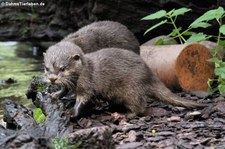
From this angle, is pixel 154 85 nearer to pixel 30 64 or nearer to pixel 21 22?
pixel 30 64

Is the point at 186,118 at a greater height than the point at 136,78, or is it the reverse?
the point at 136,78

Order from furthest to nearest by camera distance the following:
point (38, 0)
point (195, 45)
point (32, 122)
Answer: point (38, 0), point (195, 45), point (32, 122)

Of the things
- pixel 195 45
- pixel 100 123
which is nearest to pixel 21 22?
pixel 195 45

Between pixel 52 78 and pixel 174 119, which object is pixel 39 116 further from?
pixel 174 119

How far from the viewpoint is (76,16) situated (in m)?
10.3

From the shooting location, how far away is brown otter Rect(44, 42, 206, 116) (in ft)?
16.5

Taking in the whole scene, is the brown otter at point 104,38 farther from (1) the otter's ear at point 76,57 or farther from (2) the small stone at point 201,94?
(1) the otter's ear at point 76,57

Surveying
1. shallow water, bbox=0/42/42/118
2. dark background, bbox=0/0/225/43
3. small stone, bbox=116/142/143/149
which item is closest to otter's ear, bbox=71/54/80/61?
small stone, bbox=116/142/143/149

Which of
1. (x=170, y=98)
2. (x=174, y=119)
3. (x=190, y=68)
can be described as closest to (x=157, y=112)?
(x=170, y=98)

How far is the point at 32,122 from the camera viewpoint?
183 inches

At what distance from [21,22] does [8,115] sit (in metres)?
7.11

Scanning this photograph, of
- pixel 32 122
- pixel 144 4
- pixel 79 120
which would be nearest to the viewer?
pixel 32 122

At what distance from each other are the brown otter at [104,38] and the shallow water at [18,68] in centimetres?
99

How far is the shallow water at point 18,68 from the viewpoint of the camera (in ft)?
24.1
